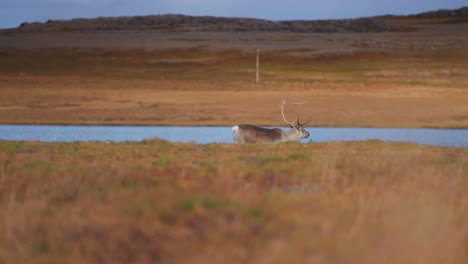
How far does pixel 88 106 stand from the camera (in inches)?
1544

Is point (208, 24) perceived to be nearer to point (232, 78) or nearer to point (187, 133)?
point (232, 78)

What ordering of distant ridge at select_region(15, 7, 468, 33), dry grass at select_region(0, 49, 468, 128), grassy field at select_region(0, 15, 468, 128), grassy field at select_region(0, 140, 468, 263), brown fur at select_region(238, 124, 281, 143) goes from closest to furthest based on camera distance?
grassy field at select_region(0, 140, 468, 263)
brown fur at select_region(238, 124, 281, 143)
dry grass at select_region(0, 49, 468, 128)
grassy field at select_region(0, 15, 468, 128)
distant ridge at select_region(15, 7, 468, 33)

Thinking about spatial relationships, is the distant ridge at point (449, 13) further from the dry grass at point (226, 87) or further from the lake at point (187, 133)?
the lake at point (187, 133)

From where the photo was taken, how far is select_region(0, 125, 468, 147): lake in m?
27.1

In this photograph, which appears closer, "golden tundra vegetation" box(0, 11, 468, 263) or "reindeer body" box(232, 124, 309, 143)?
"golden tundra vegetation" box(0, 11, 468, 263)

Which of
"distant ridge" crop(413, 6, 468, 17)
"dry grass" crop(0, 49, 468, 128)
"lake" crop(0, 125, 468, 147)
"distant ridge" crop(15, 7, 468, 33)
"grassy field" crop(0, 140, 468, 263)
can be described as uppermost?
"distant ridge" crop(413, 6, 468, 17)

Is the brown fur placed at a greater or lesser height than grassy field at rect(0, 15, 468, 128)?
lesser

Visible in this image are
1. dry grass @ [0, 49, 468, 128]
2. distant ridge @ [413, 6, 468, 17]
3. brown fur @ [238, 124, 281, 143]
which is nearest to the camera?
brown fur @ [238, 124, 281, 143]

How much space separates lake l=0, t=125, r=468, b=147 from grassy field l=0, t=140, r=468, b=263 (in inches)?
616

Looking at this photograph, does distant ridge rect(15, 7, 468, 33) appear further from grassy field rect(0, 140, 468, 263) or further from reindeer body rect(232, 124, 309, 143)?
grassy field rect(0, 140, 468, 263)

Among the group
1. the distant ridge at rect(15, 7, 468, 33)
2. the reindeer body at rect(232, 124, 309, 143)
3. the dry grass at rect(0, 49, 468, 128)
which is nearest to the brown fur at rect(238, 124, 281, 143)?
the reindeer body at rect(232, 124, 309, 143)

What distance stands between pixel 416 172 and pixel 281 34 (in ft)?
276

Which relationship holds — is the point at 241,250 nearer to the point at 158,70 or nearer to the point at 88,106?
the point at 88,106

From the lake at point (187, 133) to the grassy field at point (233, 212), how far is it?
51.3 feet
